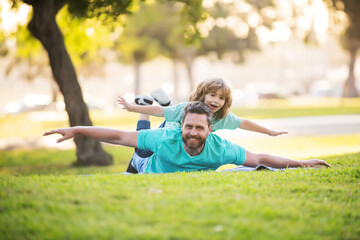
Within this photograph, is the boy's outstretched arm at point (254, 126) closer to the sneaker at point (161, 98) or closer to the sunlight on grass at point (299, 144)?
the sneaker at point (161, 98)

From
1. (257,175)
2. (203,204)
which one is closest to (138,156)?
(257,175)

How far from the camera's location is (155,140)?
573 centimetres

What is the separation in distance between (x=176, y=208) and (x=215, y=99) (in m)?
3.45

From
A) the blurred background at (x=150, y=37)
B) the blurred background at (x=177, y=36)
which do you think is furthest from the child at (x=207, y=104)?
the blurred background at (x=177, y=36)

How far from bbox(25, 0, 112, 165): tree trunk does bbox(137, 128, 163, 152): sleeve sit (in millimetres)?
5951

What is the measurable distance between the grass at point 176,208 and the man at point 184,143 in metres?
0.73

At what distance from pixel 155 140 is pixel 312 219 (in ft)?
8.51

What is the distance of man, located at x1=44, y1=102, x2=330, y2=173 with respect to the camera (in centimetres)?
554

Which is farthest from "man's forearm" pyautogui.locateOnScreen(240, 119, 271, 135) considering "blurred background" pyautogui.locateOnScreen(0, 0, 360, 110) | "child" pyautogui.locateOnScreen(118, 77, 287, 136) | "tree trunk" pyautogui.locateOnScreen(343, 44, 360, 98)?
"tree trunk" pyautogui.locateOnScreen(343, 44, 360, 98)

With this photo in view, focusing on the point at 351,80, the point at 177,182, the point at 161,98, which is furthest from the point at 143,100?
the point at 351,80

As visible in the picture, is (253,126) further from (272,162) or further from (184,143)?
(184,143)

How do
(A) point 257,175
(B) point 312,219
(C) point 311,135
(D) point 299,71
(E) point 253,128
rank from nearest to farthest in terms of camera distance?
(B) point 312,219 < (A) point 257,175 < (E) point 253,128 < (C) point 311,135 < (D) point 299,71

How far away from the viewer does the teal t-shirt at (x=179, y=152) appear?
571 cm

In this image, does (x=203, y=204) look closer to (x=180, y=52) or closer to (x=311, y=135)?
(x=311, y=135)
